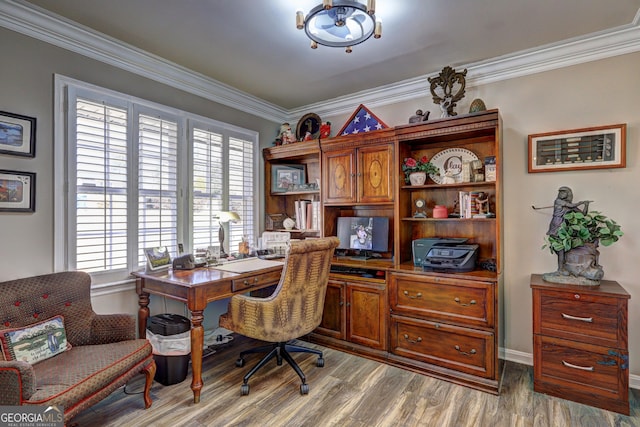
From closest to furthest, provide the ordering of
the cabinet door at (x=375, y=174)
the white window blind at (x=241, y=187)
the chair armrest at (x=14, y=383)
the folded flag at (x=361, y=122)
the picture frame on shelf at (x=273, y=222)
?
the chair armrest at (x=14, y=383)
the cabinet door at (x=375, y=174)
the folded flag at (x=361, y=122)
the white window blind at (x=241, y=187)
the picture frame on shelf at (x=273, y=222)

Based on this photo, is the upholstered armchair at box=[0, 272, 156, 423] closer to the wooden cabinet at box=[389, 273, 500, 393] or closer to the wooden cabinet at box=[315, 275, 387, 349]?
the wooden cabinet at box=[315, 275, 387, 349]

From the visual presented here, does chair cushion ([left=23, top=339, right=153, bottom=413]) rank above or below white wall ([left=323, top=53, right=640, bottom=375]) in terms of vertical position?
below

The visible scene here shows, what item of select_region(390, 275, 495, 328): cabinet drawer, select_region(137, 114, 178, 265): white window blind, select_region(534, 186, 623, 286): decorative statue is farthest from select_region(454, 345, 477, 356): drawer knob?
select_region(137, 114, 178, 265): white window blind

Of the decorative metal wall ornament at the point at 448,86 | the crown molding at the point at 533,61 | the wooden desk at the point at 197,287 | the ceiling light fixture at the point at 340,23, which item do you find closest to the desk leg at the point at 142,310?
the wooden desk at the point at 197,287

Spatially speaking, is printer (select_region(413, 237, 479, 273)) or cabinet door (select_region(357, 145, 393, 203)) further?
cabinet door (select_region(357, 145, 393, 203))

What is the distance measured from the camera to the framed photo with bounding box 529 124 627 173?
2.41m

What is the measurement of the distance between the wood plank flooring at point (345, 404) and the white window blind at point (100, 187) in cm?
101

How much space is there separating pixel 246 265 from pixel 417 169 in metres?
1.79

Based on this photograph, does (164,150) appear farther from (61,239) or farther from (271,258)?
(271,258)

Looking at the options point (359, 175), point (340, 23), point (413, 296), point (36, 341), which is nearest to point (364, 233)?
point (359, 175)

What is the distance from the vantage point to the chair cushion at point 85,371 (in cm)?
158

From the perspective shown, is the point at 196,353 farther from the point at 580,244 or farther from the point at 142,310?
the point at 580,244

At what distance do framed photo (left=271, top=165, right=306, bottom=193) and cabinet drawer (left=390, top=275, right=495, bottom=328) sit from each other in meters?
1.71

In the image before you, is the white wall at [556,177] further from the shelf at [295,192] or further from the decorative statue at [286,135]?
the decorative statue at [286,135]
